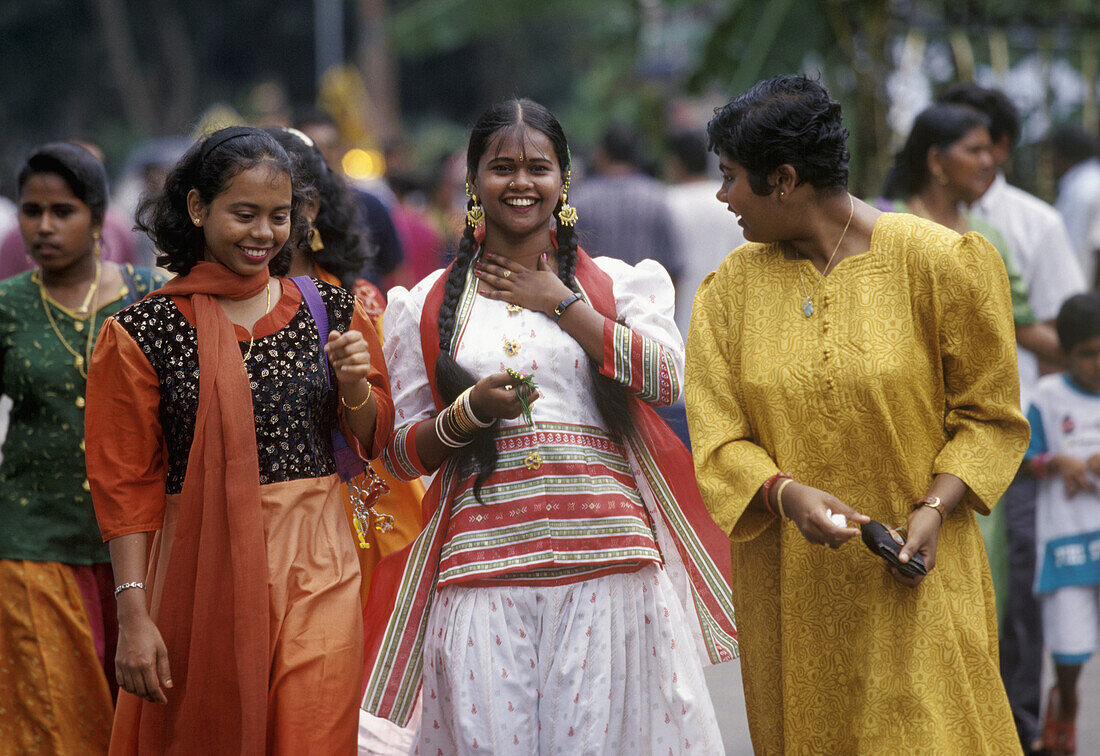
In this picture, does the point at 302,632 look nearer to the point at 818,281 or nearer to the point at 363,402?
the point at 363,402

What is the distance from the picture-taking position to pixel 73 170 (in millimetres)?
4562

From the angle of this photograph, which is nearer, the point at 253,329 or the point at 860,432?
the point at 860,432

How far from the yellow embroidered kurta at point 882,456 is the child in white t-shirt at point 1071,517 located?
2.28m

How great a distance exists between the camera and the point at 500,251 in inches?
152

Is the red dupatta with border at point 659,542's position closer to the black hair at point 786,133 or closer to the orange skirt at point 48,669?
the black hair at point 786,133

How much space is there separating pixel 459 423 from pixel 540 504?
0.31m

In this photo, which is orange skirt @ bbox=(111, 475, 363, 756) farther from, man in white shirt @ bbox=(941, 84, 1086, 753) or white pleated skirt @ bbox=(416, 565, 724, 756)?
man in white shirt @ bbox=(941, 84, 1086, 753)

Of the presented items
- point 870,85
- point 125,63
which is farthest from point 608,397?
point 125,63

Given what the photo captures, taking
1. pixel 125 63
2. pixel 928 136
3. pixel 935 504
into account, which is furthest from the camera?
pixel 125 63

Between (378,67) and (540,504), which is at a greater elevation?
(378,67)

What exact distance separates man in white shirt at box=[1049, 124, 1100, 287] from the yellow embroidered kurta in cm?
568

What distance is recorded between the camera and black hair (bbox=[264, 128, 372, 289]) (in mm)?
4828

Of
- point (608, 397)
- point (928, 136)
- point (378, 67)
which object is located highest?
point (378, 67)

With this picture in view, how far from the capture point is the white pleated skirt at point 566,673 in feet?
11.8
